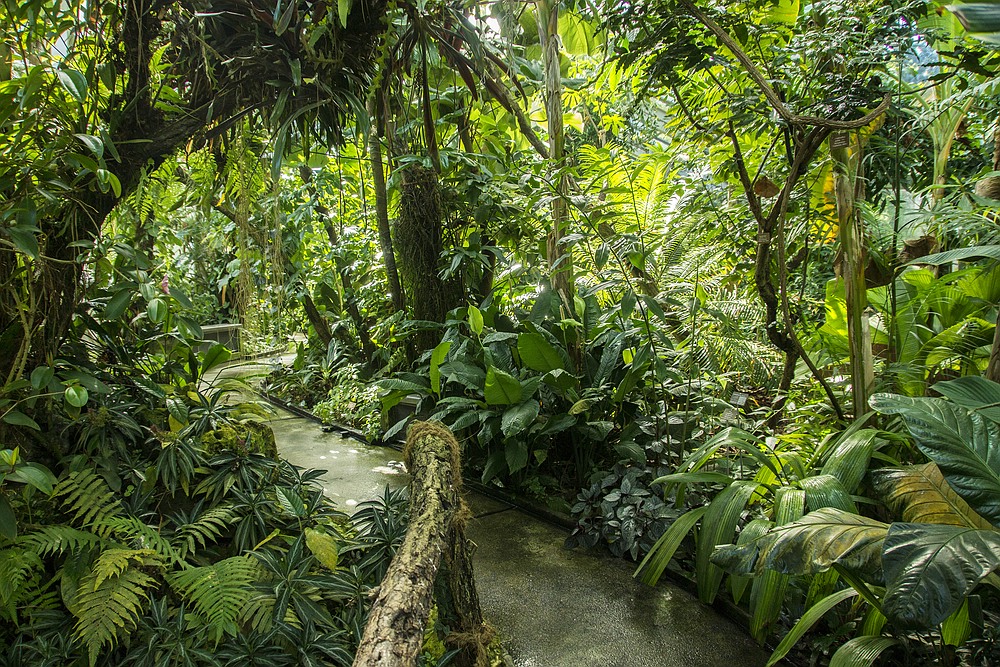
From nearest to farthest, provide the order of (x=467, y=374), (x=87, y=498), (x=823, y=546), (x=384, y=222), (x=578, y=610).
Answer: (x=823, y=546) → (x=87, y=498) → (x=578, y=610) → (x=467, y=374) → (x=384, y=222)

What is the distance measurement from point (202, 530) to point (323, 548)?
419 millimetres

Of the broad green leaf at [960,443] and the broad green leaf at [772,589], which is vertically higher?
the broad green leaf at [960,443]

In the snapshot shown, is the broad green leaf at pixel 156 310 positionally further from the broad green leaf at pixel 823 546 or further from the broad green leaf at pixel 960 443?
the broad green leaf at pixel 960 443

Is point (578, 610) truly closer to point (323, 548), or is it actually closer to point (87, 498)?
point (323, 548)

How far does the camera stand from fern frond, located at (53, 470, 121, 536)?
6.19 feet

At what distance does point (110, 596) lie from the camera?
66.4 inches

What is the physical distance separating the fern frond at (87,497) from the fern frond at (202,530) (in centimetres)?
21

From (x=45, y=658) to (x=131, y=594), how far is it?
240 mm

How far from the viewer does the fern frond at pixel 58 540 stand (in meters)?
1.71

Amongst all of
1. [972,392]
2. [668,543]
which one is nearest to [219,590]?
[668,543]

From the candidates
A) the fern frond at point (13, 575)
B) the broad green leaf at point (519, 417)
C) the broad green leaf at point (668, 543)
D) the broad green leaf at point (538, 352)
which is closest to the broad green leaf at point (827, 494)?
the broad green leaf at point (668, 543)

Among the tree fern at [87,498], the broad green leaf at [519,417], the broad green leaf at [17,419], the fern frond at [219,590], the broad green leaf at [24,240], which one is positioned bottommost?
the fern frond at [219,590]

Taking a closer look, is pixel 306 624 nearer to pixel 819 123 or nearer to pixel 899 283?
pixel 819 123

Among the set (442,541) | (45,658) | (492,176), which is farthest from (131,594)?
(492,176)
